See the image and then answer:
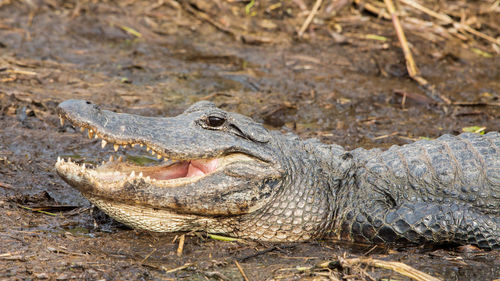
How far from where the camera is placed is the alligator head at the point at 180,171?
4102 millimetres

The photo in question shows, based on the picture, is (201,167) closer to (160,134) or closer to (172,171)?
(172,171)

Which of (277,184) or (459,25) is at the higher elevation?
(459,25)

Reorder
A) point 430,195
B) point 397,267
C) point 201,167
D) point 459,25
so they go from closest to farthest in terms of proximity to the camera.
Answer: point 397,267, point 201,167, point 430,195, point 459,25

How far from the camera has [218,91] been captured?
8227 mm

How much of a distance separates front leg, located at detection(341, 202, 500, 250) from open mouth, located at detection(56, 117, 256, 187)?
3.68 feet

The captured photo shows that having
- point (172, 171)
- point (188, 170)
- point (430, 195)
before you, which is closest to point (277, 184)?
point (188, 170)

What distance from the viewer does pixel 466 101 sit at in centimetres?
839

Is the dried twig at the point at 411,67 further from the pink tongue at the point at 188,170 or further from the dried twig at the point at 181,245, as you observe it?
the dried twig at the point at 181,245

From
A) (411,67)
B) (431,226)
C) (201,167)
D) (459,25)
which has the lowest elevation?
(411,67)

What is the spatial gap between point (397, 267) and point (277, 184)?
1190mm

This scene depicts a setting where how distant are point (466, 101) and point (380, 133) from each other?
2047 mm

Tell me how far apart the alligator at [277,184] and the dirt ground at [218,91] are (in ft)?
0.50

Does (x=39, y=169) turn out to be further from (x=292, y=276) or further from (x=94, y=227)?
(x=292, y=276)

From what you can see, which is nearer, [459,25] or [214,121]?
[214,121]
